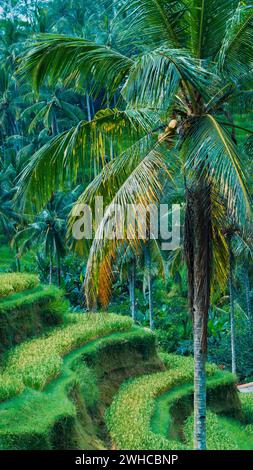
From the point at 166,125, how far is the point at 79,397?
6227mm

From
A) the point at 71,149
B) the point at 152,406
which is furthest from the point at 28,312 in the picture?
the point at 71,149

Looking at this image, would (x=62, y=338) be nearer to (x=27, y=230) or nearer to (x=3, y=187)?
(x=27, y=230)

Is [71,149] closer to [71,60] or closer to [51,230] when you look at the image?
[71,60]

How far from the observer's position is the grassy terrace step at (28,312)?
47.4 ft

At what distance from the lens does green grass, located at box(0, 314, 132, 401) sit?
11766 millimetres

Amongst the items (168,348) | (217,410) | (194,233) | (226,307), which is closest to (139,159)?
(194,233)

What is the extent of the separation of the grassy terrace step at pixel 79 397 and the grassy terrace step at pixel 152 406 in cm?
36

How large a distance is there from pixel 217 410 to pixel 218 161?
1074 centimetres

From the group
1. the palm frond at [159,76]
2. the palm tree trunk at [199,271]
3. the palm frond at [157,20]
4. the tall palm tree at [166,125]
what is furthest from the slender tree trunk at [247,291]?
the palm frond at [159,76]

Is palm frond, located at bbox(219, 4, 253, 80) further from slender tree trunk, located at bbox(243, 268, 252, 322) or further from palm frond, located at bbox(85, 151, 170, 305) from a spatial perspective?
slender tree trunk, located at bbox(243, 268, 252, 322)

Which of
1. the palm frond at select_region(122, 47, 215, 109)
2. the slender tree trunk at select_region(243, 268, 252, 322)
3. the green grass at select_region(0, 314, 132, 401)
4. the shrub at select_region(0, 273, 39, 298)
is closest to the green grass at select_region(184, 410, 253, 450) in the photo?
the green grass at select_region(0, 314, 132, 401)

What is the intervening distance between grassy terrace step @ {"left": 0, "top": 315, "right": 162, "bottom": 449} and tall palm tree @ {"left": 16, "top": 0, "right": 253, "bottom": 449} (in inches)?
88.9
